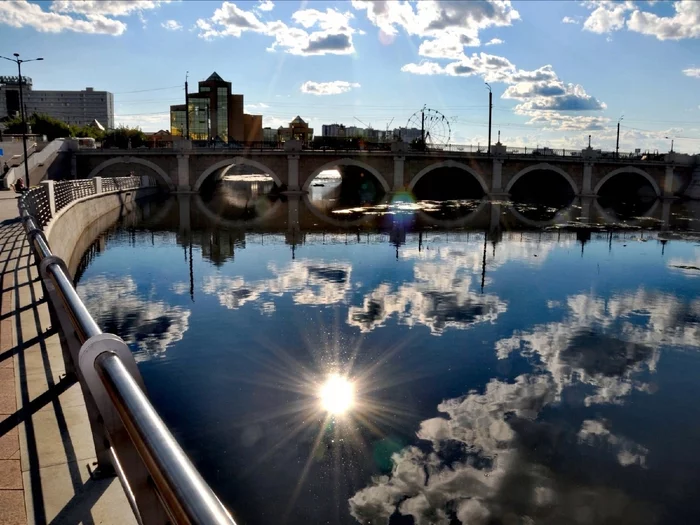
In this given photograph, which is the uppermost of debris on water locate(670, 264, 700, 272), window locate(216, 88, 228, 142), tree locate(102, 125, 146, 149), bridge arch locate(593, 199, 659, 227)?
window locate(216, 88, 228, 142)

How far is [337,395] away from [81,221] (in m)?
23.5

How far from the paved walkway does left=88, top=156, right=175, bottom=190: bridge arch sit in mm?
52204

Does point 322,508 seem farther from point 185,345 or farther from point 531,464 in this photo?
point 185,345

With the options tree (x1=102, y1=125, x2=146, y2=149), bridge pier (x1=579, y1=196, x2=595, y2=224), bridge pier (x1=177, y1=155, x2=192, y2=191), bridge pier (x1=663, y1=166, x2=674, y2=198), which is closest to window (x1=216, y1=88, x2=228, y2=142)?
tree (x1=102, y1=125, x2=146, y2=149)

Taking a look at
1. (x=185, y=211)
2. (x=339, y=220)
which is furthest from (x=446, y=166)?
(x=185, y=211)

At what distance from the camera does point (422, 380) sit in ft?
40.2

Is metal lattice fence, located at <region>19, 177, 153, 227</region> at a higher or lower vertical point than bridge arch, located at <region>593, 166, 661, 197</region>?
lower

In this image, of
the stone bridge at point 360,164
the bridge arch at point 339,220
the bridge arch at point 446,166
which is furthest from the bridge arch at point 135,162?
the bridge arch at point 446,166

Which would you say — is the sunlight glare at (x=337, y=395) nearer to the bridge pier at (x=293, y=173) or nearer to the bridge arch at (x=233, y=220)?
the bridge arch at (x=233, y=220)

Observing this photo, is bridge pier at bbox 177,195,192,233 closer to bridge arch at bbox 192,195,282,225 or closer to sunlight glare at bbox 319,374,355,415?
bridge arch at bbox 192,195,282,225

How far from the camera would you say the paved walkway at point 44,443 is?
14.3ft

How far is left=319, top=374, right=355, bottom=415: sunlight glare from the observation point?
1098cm

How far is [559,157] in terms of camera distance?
68562 millimetres

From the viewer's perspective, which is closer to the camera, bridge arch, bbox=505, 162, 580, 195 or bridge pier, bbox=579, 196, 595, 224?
bridge pier, bbox=579, 196, 595, 224
